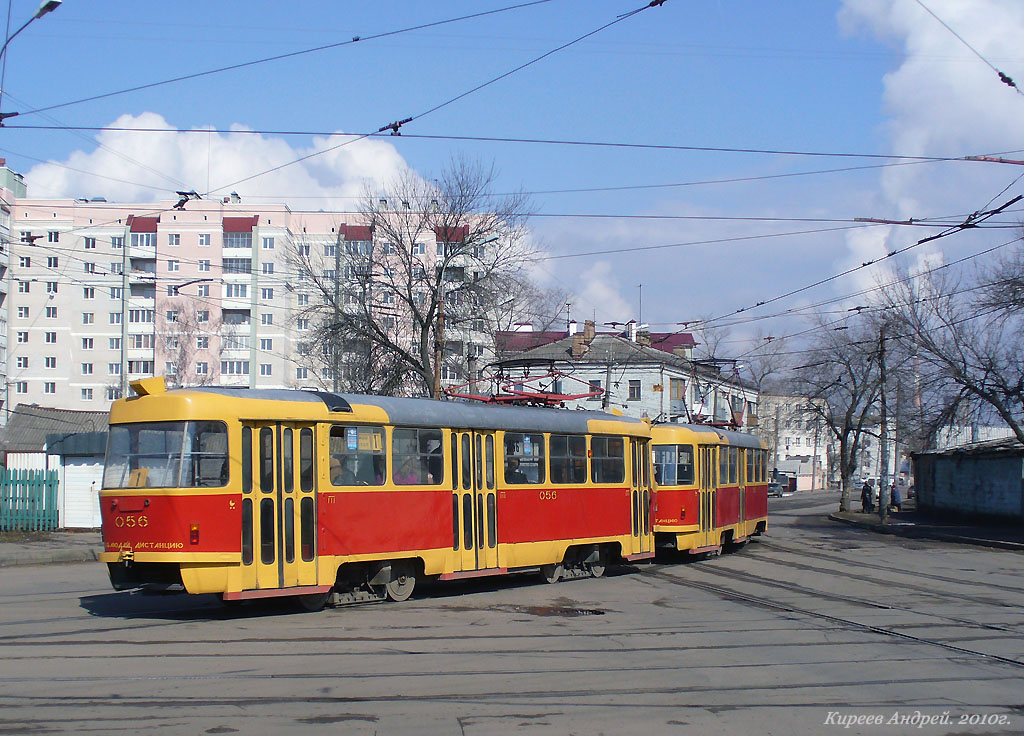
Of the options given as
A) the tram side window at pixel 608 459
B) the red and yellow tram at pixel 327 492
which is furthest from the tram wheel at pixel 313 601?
the tram side window at pixel 608 459

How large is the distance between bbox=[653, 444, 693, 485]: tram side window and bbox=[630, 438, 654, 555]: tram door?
0.98 meters

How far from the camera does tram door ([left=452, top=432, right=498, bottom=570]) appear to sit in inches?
559

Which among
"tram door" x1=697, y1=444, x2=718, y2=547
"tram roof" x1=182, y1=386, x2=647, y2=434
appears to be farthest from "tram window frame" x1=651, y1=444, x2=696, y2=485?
"tram roof" x1=182, y1=386, x2=647, y2=434

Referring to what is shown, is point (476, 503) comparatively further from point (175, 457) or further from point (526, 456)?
point (175, 457)

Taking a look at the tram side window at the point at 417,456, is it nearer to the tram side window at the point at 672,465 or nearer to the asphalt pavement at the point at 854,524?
the tram side window at the point at 672,465

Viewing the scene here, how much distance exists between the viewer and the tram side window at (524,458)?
15.2m

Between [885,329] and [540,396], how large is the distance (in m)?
25.1

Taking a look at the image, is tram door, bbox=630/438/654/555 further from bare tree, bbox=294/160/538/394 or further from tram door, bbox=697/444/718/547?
bare tree, bbox=294/160/538/394

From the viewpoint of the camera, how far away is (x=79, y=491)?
2556 cm

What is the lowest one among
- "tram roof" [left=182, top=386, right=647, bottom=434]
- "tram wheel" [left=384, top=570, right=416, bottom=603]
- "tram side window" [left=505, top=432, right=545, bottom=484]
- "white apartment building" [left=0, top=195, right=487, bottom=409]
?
"tram wheel" [left=384, top=570, right=416, bottom=603]

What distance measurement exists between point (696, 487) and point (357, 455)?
9803 mm

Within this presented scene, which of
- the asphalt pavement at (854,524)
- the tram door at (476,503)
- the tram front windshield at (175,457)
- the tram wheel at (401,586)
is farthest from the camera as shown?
the asphalt pavement at (854,524)

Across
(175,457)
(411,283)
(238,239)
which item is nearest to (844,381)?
(411,283)

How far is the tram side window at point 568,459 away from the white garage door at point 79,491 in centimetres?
1483
